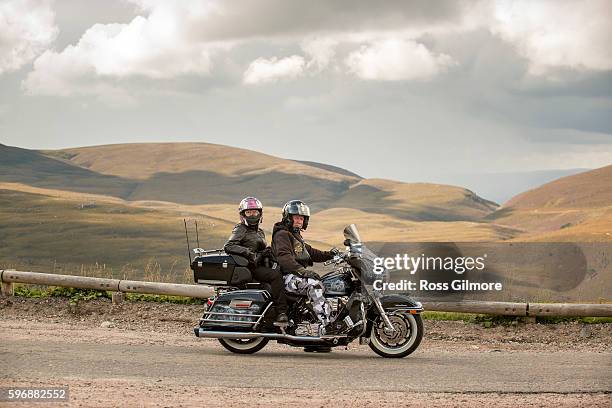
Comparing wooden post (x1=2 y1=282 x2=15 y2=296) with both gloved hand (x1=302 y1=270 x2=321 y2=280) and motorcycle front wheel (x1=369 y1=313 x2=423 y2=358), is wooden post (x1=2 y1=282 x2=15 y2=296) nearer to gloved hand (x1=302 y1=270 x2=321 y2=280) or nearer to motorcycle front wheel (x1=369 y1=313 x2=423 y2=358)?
gloved hand (x1=302 y1=270 x2=321 y2=280)

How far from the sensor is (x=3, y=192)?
191875 millimetres

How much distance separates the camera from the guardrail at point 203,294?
623 inches

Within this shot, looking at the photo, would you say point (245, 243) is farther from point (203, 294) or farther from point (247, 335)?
point (203, 294)

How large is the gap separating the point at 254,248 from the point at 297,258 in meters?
0.61

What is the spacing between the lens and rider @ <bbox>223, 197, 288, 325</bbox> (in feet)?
43.4

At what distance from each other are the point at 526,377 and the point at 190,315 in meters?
7.63

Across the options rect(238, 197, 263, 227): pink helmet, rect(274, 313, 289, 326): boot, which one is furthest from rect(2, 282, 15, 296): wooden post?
rect(274, 313, 289, 326): boot

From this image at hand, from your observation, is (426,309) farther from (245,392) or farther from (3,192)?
(3,192)

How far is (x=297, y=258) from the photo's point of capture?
13469 millimetres

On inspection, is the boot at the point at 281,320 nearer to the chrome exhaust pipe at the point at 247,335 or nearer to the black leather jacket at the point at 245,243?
the chrome exhaust pipe at the point at 247,335

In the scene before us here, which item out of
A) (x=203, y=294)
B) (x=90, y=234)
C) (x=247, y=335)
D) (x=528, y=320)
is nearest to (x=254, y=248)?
(x=247, y=335)

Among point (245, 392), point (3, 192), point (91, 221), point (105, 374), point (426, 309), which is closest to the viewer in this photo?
point (245, 392)

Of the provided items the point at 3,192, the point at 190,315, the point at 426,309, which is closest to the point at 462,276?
the point at 426,309

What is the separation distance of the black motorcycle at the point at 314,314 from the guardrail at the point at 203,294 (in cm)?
320
